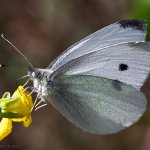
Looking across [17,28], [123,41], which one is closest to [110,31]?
[123,41]

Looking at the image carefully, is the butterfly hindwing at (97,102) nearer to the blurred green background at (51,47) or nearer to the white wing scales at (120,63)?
the white wing scales at (120,63)

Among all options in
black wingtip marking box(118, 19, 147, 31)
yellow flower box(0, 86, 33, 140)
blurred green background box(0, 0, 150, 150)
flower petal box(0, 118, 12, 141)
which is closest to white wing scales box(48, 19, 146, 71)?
black wingtip marking box(118, 19, 147, 31)

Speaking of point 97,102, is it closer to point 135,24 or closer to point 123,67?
point 123,67

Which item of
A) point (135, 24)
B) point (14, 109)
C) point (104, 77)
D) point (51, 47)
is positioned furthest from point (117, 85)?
point (51, 47)

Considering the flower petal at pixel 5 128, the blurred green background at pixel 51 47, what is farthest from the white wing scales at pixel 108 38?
the blurred green background at pixel 51 47

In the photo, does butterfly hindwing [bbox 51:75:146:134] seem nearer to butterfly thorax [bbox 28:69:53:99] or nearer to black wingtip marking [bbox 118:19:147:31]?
butterfly thorax [bbox 28:69:53:99]
